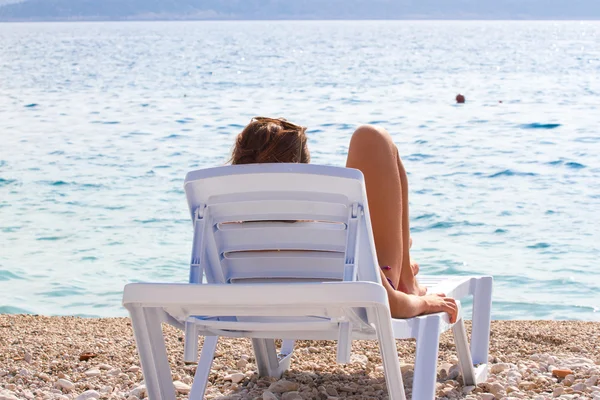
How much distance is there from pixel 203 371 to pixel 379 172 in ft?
3.24

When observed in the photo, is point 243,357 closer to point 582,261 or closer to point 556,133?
point 582,261

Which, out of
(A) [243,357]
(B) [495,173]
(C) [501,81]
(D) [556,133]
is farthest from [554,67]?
(A) [243,357]

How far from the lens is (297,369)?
3.95 metres

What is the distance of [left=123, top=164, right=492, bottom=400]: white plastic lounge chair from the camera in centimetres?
237

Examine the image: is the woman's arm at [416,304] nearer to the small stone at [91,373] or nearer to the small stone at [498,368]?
the small stone at [498,368]

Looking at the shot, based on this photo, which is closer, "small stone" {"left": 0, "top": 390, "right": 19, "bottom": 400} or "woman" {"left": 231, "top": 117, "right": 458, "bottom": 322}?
"woman" {"left": 231, "top": 117, "right": 458, "bottom": 322}

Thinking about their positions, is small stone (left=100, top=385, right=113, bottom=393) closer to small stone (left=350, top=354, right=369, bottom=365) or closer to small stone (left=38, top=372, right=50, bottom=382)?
small stone (left=38, top=372, right=50, bottom=382)

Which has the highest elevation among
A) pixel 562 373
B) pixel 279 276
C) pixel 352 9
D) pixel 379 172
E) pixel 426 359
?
pixel 352 9

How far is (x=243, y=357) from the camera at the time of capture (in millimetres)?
4219

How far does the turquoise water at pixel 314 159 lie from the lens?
866 centimetres

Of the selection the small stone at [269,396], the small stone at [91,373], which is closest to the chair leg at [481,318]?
the small stone at [269,396]

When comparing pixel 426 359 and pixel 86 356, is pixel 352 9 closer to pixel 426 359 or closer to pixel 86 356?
pixel 86 356

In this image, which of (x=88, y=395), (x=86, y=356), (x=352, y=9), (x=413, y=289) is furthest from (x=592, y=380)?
(x=352, y=9)

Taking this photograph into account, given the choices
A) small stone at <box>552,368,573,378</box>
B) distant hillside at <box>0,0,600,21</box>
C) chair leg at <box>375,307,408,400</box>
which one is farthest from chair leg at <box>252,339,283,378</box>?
distant hillside at <box>0,0,600,21</box>
